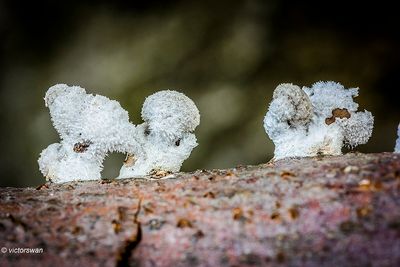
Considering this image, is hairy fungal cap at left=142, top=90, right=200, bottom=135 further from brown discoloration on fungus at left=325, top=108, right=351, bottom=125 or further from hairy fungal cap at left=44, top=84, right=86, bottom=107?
brown discoloration on fungus at left=325, top=108, right=351, bottom=125

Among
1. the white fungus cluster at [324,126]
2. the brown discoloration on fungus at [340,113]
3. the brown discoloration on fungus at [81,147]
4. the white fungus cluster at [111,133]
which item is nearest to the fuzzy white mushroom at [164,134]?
the white fungus cluster at [111,133]

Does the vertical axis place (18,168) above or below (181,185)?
above

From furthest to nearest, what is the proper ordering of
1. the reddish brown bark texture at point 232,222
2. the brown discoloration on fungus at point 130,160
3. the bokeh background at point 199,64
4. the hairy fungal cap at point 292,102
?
the bokeh background at point 199,64
the brown discoloration on fungus at point 130,160
the hairy fungal cap at point 292,102
the reddish brown bark texture at point 232,222

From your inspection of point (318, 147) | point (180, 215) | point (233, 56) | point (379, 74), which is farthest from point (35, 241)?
point (379, 74)

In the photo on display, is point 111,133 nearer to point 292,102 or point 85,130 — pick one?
point 85,130

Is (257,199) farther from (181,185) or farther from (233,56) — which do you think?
(233,56)

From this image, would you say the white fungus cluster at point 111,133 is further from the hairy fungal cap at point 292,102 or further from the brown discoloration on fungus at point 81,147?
the hairy fungal cap at point 292,102
